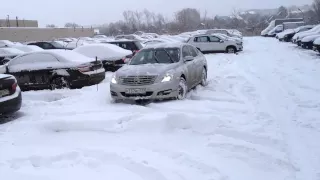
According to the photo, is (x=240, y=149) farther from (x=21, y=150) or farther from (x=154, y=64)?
(x=154, y=64)

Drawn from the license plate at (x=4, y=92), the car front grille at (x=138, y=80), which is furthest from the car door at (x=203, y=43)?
the license plate at (x=4, y=92)

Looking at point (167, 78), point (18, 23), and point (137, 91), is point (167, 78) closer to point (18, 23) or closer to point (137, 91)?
point (137, 91)

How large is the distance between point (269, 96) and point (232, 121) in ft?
→ 8.11

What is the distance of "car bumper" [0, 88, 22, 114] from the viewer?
7.07m

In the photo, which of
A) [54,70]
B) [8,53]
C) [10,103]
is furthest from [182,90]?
[8,53]

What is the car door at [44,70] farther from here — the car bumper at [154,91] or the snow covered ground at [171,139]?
the car bumper at [154,91]

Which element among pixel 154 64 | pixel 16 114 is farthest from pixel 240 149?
pixel 16 114

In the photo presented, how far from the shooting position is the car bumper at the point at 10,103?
7.07 m

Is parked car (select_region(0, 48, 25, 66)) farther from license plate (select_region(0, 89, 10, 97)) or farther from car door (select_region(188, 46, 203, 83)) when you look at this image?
license plate (select_region(0, 89, 10, 97))

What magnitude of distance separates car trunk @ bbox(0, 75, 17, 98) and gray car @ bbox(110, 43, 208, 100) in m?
2.20

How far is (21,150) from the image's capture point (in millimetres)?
5402

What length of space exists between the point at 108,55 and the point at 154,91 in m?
6.89

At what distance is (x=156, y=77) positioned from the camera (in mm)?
8047

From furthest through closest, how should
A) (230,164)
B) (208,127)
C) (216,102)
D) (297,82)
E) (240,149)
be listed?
(297,82), (216,102), (208,127), (240,149), (230,164)
